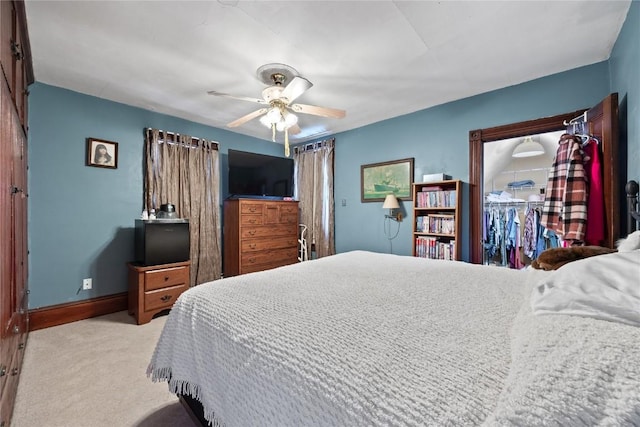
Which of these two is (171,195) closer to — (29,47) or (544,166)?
(29,47)

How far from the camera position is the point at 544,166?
15.7ft

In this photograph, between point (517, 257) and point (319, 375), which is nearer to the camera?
point (319, 375)

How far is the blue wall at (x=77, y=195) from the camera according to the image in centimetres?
259

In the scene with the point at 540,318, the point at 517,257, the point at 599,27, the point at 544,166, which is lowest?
the point at 517,257

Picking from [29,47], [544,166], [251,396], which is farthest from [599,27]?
[29,47]

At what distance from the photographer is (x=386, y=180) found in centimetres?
369

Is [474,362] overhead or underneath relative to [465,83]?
underneath

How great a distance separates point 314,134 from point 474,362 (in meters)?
4.07

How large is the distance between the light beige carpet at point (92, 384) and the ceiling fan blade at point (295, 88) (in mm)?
2279

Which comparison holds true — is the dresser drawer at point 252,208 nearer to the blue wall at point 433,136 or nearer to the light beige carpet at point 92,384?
the blue wall at point 433,136

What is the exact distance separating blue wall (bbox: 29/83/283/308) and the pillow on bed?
12.3ft

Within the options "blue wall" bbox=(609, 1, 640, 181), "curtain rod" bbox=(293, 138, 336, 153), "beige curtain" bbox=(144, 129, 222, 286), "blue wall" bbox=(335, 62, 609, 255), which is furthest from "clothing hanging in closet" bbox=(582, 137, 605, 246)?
"beige curtain" bbox=(144, 129, 222, 286)

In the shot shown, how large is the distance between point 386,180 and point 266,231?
6.10 feet

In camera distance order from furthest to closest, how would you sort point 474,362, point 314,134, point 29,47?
point 314,134, point 29,47, point 474,362
